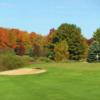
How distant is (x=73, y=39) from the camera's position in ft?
139

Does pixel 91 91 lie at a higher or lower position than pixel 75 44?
lower

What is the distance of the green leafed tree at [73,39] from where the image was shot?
41966mm

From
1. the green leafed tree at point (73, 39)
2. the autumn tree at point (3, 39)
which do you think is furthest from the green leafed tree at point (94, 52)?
the autumn tree at point (3, 39)

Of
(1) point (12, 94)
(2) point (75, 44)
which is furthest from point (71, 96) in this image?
(2) point (75, 44)

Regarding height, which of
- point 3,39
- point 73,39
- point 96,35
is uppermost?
point 96,35

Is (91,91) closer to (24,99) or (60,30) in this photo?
(24,99)

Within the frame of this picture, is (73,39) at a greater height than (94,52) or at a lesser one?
greater

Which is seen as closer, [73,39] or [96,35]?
[73,39]

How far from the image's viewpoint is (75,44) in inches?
1663

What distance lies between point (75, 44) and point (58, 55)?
36.0 ft

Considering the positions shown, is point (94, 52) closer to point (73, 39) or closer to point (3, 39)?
point (73, 39)

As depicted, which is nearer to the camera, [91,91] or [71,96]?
[71,96]

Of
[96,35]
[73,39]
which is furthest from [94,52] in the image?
[96,35]

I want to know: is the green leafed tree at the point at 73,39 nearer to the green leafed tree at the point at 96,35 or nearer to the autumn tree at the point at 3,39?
the green leafed tree at the point at 96,35
